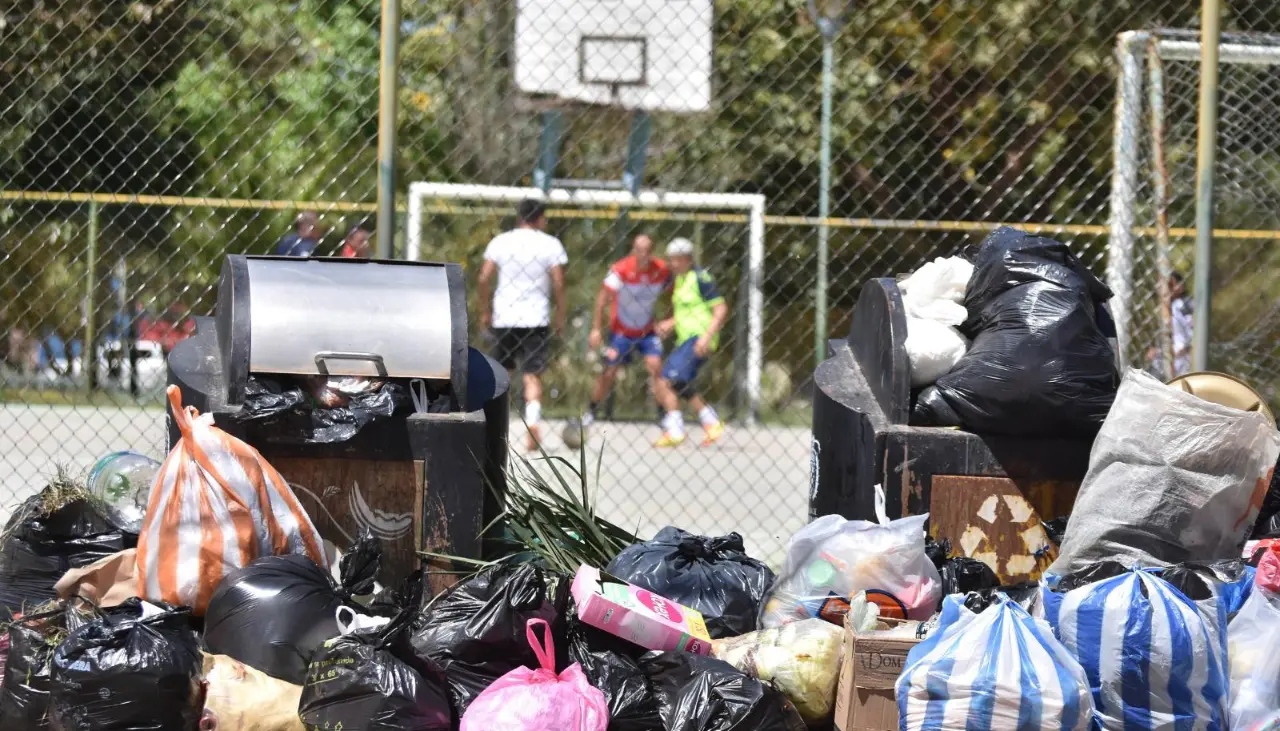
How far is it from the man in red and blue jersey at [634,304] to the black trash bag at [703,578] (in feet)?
20.3

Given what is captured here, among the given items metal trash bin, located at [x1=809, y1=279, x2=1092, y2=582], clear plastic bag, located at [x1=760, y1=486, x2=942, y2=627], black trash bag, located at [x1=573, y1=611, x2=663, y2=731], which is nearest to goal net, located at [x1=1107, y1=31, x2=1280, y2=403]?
metal trash bin, located at [x1=809, y1=279, x2=1092, y2=582]

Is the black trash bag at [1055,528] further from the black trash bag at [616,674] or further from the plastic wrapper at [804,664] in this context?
the black trash bag at [616,674]

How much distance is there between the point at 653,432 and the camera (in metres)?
10.4

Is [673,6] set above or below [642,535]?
above

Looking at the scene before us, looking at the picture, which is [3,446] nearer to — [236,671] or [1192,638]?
[236,671]

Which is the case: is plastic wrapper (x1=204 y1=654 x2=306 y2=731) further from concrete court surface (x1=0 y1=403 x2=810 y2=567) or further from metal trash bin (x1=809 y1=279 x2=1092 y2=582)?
concrete court surface (x1=0 y1=403 x2=810 y2=567)

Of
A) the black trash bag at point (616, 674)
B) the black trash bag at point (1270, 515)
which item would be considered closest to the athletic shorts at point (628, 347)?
the black trash bag at point (1270, 515)

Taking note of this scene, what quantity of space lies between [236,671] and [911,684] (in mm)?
1616

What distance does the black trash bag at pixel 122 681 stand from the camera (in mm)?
3104

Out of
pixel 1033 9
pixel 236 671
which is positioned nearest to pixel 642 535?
pixel 236 671

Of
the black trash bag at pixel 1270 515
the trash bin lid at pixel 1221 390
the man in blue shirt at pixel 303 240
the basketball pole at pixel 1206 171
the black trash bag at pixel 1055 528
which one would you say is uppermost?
the basketball pole at pixel 1206 171

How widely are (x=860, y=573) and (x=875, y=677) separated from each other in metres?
0.46

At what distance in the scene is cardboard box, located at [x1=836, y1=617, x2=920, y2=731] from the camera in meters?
3.22

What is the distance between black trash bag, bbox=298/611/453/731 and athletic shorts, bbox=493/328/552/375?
5338 mm
